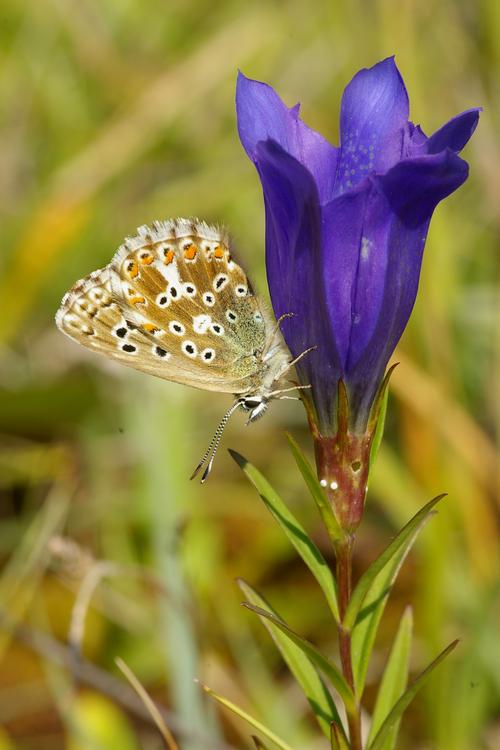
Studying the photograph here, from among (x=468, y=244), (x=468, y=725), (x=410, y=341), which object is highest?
(x=468, y=244)

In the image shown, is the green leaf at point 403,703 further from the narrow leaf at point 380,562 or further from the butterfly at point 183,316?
the butterfly at point 183,316

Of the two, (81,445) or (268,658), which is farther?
(81,445)

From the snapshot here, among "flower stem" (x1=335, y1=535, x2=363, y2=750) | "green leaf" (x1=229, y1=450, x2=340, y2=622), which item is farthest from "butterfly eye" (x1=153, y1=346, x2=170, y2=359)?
"flower stem" (x1=335, y1=535, x2=363, y2=750)

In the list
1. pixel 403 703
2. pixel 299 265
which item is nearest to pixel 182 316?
pixel 299 265

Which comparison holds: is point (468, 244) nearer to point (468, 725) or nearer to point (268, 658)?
point (268, 658)

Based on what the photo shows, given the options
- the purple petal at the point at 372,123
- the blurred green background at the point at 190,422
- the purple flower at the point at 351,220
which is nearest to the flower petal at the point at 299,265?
the purple flower at the point at 351,220

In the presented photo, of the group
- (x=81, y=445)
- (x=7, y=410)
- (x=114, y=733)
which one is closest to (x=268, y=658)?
(x=114, y=733)
